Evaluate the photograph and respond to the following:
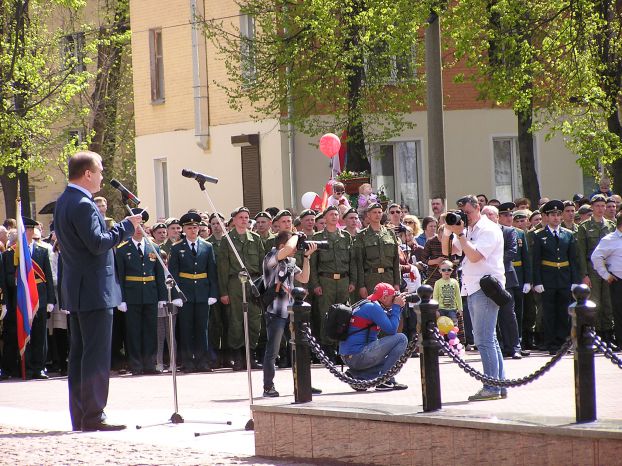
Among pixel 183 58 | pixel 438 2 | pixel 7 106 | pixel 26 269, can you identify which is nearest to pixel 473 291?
pixel 26 269

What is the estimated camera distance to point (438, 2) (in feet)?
72.8

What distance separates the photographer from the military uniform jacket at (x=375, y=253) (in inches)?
751

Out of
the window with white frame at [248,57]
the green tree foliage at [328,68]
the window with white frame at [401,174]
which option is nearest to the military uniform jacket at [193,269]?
the green tree foliage at [328,68]

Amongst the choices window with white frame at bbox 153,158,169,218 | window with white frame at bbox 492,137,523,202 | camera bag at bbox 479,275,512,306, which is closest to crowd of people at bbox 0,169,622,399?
camera bag at bbox 479,275,512,306

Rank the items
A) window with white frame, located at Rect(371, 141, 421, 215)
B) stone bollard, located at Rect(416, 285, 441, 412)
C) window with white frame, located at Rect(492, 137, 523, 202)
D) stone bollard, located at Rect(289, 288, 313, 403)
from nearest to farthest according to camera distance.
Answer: stone bollard, located at Rect(416, 285, 441, 412)
stone bollard, located at Rect(289, 288, 313, 403)
window with white frame, located at Rect(371, 141, 421, 215)
window with white frame, located at Rect(492, 137, 523, 202)

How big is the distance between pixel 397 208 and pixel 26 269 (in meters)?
6.38

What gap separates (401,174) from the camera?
35.6 m

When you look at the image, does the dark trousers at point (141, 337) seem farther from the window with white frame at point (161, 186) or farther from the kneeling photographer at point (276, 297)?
the window with white frame at point (161, 186)

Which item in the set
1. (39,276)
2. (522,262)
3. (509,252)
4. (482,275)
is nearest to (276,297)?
(482,275)

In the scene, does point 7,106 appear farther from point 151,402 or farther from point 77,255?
point 77,255

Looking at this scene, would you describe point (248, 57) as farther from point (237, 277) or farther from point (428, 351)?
point (428, 351)

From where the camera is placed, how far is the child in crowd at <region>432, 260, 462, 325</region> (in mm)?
19047

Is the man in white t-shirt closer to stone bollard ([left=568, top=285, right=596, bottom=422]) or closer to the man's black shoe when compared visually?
the man's black shoe

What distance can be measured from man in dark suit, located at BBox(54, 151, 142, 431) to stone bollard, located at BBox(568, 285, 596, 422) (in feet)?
14.4
